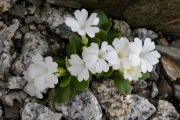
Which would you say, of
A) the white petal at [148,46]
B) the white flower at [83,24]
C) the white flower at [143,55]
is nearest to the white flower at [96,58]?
the white flower at [83,24]

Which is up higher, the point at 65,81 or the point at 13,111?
the point at 65,81

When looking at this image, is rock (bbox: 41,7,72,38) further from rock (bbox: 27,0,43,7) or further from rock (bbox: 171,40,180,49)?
rock (bbox: 171,40,180,49)

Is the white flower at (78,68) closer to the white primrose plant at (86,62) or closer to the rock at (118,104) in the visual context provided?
the white primrose plant at (86,62)

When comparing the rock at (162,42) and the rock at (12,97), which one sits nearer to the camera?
the rock at (12,97)

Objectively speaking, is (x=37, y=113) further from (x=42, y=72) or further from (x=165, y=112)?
(x=165, y=112)

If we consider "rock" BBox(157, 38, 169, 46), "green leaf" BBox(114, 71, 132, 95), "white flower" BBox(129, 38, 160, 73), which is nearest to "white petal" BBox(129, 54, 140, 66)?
"white flower" BBox(129, 38, 160, 73)

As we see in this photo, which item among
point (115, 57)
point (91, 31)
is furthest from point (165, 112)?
point (91, 31)
